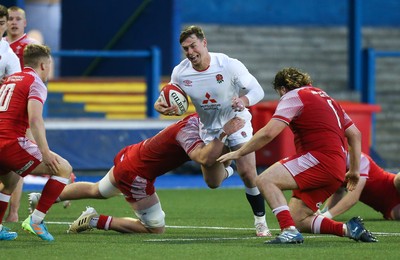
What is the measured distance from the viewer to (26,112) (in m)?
10.2

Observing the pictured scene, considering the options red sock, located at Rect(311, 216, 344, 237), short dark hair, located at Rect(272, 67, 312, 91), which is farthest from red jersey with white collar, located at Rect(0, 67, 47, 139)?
red sock, located at Rect(311, 216, 344, 237)

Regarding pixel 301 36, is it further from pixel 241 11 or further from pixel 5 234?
pixel 5 234

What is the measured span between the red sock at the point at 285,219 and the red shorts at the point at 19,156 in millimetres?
2184

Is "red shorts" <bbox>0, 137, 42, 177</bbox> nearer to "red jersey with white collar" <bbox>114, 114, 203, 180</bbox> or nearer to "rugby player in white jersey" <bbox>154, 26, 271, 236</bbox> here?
"red jersey with white collar" <bbox>114, 114, 203, 180</bbox>

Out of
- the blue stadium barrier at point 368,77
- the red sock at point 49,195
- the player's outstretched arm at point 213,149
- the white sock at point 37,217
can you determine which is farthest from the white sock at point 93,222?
the blue stadium barrier at point 368,77

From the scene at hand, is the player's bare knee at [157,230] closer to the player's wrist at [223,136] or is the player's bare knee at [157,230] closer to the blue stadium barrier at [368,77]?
the player's wrist at [223,136]

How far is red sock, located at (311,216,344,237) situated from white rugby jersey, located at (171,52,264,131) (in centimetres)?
138

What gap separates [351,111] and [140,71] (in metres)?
5.80

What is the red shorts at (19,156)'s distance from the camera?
10055 mm

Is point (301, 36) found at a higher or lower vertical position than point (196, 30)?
lower

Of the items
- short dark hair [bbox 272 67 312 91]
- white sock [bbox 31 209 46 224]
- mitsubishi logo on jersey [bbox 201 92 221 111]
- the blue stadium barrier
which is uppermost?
short dark hair [bbox 272 67 312 91]

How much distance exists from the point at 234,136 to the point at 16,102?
212cm

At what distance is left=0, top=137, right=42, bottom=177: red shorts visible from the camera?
33.0 ft

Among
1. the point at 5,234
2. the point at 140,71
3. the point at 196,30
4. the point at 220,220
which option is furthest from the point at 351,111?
the point at 5,234
